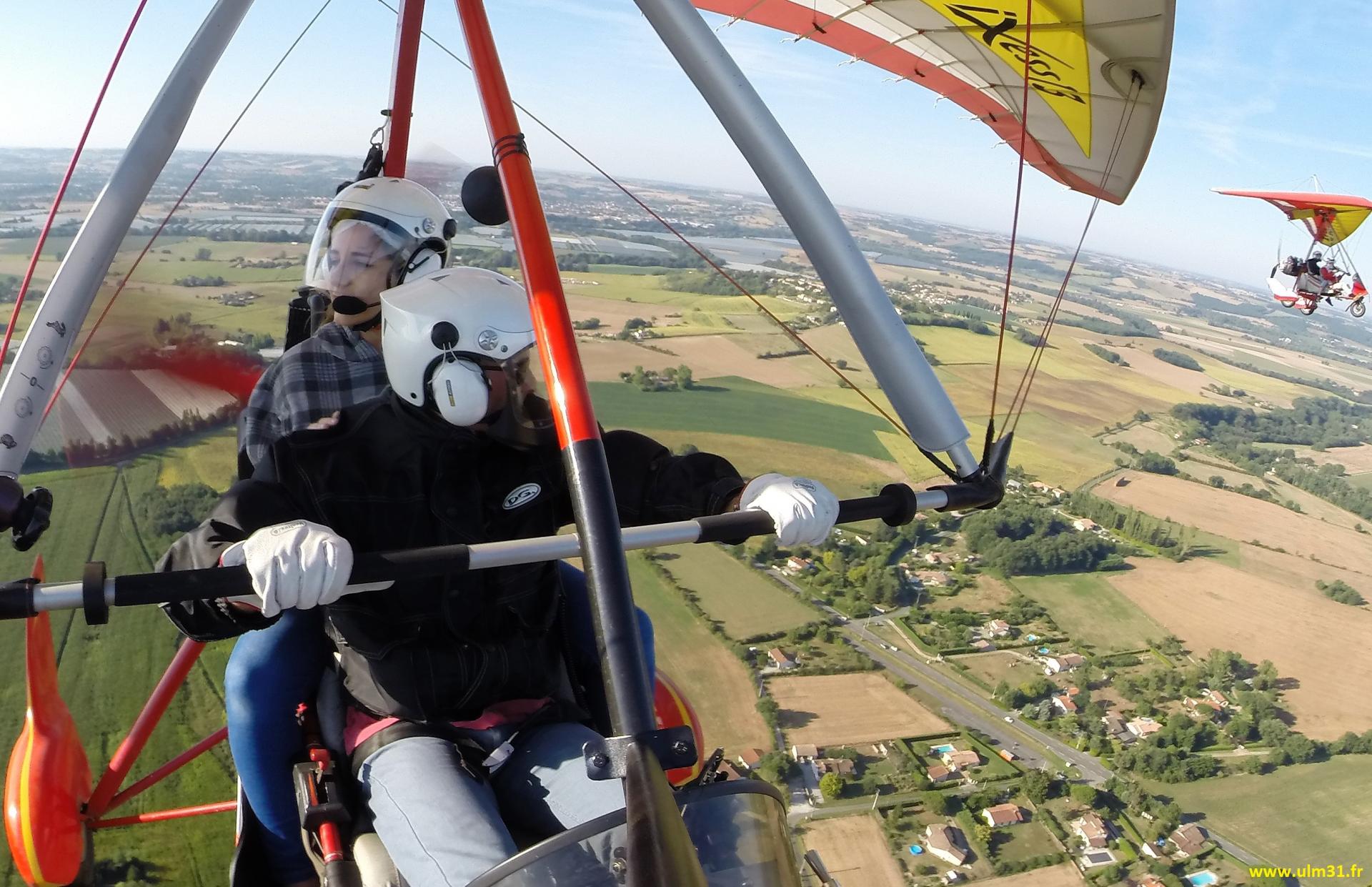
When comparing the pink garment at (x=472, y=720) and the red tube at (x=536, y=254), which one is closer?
the red tube at (x=536, y=254)

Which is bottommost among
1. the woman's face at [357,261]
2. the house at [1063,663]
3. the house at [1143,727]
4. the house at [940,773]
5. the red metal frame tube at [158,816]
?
the house at [1143,727]

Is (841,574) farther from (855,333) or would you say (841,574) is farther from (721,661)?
(855,333)

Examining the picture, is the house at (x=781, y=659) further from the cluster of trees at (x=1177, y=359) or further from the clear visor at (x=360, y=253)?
the cluster of trees at (x=1177, y=359)

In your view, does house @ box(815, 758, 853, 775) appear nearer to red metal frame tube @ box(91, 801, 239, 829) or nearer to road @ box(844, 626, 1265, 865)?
road @ box(844, 626, 1265, 865)

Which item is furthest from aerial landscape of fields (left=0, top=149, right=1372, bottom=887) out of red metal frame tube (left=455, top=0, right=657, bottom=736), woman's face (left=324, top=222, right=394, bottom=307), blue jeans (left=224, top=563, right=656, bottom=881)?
blue jeans (left=224, top=563, right=656, bottom=881)

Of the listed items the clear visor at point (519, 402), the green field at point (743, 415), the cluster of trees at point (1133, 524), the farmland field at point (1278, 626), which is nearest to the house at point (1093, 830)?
the farmland field at point (1278, 626)

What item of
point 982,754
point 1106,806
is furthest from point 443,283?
point 1106,806
